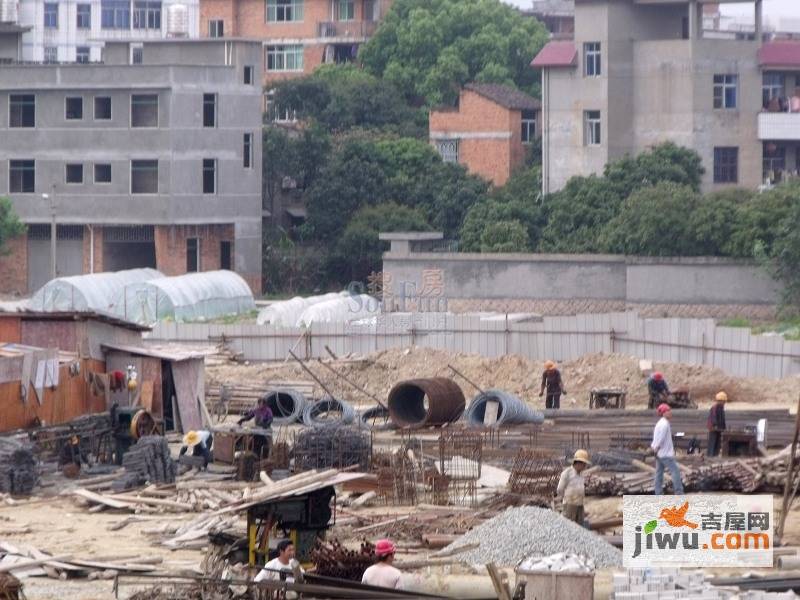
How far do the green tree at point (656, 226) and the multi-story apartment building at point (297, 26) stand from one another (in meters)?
31.9

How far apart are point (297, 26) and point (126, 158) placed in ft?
86.4

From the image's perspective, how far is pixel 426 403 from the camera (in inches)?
1426

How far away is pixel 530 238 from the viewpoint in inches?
2402

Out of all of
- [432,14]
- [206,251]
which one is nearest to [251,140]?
[206,251]

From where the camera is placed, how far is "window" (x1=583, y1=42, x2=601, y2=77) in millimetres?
62625

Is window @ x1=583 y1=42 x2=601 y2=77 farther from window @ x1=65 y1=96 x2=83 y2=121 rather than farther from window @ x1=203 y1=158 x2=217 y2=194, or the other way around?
window @ x1=65 y1=96 x2=83 y2=121

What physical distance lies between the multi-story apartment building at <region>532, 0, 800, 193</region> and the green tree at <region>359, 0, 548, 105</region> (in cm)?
1539

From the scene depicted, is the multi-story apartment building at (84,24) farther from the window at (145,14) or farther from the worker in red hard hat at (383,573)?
the worker in red hard hat at (383,573)

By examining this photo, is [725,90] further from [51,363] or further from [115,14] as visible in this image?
[115,14]

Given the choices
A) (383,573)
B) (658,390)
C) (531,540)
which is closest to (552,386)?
(658,390)

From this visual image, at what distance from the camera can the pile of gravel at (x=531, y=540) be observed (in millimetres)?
20875

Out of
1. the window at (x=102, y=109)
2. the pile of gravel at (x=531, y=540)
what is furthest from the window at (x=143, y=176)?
the pile of gravel at (x=531, y=540)

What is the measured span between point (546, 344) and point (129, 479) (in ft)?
54.0

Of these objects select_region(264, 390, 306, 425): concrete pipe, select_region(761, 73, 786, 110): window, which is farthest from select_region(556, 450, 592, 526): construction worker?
select_region(761, 73, 786, 110): window
